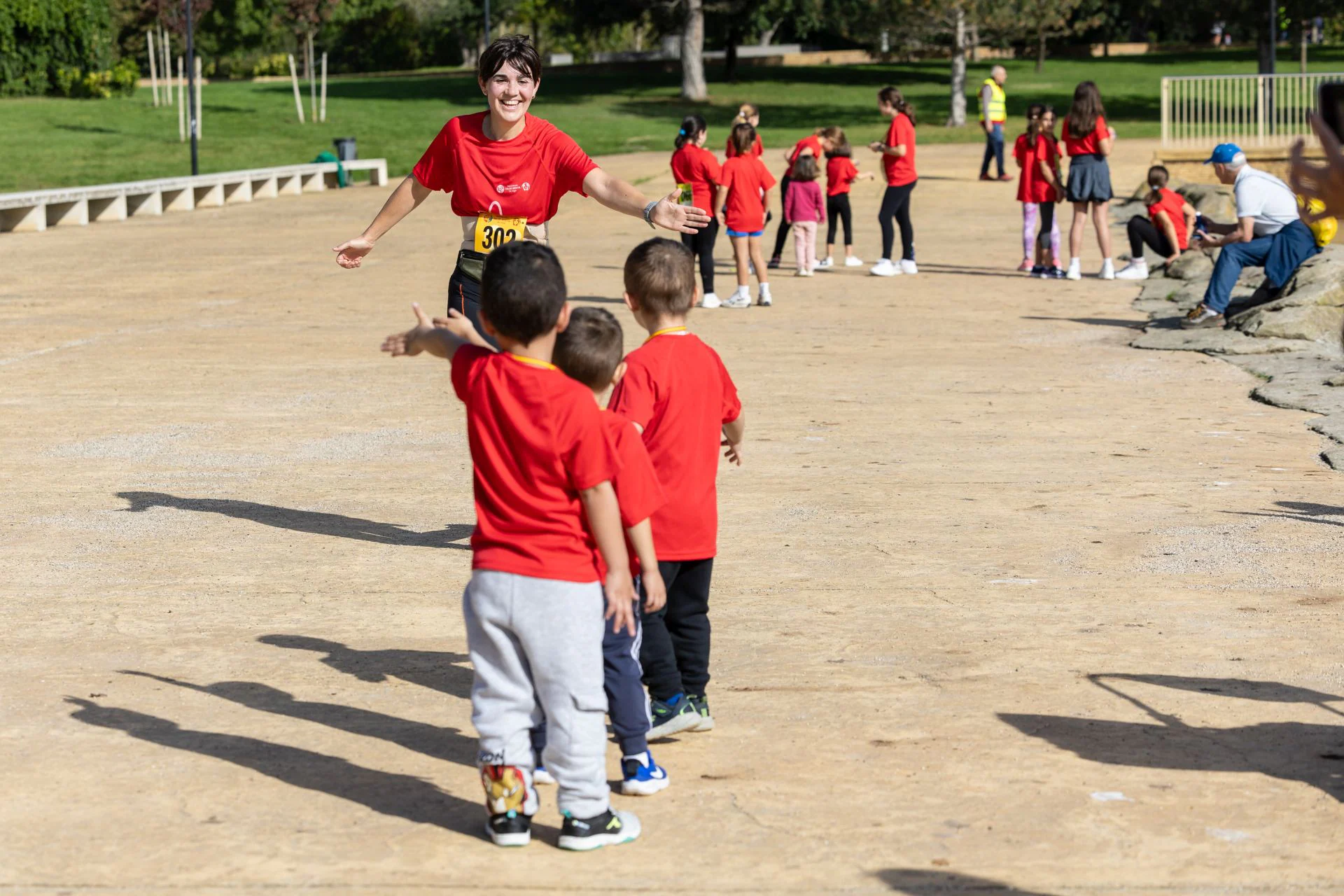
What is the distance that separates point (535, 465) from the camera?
3916 mm

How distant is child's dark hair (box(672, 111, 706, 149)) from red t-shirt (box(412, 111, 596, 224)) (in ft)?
28.4

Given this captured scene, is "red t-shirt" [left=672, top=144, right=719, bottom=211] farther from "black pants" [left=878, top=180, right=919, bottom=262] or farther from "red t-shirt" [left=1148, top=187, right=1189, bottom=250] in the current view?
"red t-shirt" [left=1148, top=187, right=1189, bottom=250]

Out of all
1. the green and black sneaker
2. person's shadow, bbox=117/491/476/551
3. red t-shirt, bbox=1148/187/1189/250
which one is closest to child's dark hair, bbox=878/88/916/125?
red t-shirt, bbox=1148/187/1189/250

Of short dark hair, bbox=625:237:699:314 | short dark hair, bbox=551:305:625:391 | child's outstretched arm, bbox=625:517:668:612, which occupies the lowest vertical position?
child's outstretched arm, bbox=625:517:668:612

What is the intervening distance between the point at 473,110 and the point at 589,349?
158ft

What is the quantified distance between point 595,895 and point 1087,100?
14337 mm

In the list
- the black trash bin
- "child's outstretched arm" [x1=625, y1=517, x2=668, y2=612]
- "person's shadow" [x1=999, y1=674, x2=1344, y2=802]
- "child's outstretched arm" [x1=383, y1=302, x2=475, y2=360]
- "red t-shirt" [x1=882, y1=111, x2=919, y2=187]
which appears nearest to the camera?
"child's outstretched arm" [x1=625, y1=517, x2=668, y2=612]

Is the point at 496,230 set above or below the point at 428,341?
above

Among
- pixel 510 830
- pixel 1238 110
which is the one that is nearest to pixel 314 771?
pixel 510 830

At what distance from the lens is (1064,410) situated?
10219 mm

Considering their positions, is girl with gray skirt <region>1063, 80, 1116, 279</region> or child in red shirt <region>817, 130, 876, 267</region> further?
child in red shirt <region>817, 130, 876, 267</region>

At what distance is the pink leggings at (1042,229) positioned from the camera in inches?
687

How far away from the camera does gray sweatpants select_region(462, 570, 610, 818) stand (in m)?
3.90

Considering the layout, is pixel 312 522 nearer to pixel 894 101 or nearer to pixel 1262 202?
pixel 1262 202
